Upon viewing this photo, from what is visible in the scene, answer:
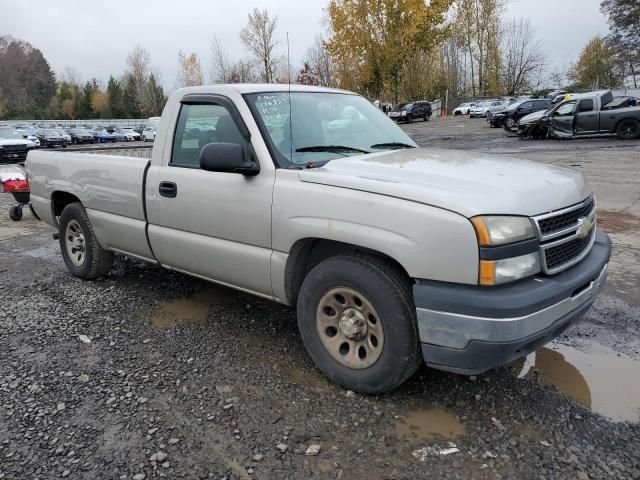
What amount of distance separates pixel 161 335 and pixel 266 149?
1679 mm

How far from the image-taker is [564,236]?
9.27 feet

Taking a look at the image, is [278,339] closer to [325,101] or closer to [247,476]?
[247,476]

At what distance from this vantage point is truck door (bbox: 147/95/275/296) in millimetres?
3426

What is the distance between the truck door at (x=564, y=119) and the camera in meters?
20.4

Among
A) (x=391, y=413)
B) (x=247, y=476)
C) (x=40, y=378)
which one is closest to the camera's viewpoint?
(x=247, y=476)

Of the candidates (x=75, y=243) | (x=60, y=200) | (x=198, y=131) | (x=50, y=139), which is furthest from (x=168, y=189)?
(x=50, y=139)

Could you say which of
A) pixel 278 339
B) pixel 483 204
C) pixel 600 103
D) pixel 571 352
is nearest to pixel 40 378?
pixel 278 339

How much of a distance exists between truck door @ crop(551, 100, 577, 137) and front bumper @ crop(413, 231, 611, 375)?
2013 centimetres

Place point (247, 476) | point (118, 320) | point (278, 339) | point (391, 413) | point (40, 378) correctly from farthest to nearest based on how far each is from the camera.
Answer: point (118, 320)
point (278, 339)
point (40, 378)
point (391, 413)
point (247, 476)

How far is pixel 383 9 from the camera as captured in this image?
39.8m

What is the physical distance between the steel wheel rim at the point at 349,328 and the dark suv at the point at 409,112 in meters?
42.7

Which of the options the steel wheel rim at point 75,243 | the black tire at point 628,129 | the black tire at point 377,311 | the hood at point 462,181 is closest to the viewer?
the hood at point 462,181

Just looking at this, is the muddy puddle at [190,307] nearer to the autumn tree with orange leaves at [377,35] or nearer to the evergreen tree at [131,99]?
the autumn tree with orange leaves at [377,35]

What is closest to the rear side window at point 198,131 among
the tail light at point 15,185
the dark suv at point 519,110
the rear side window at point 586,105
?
the tail light at point 15,185
